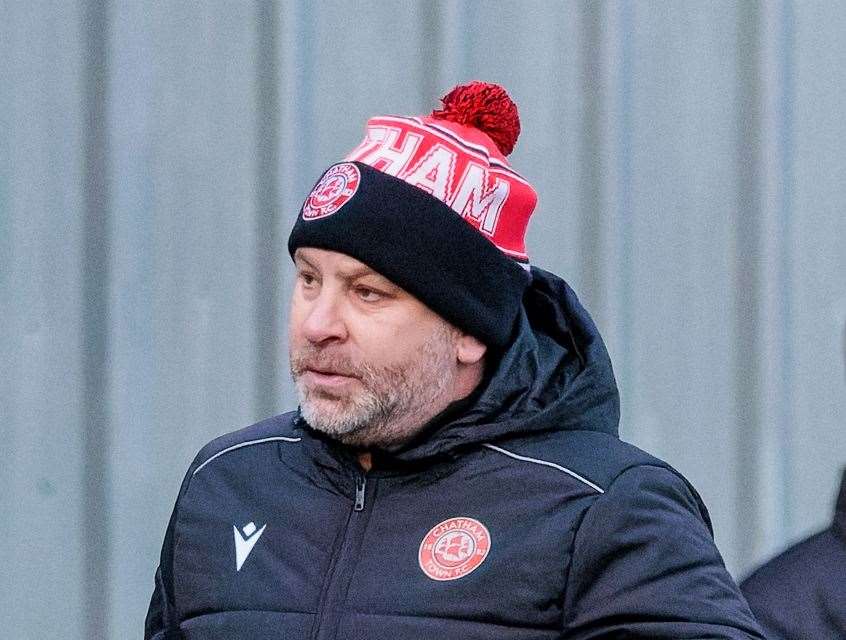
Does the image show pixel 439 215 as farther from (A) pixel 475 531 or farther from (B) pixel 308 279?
(A) pixel 475 531

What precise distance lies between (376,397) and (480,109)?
51cm

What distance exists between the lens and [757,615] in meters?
2.04

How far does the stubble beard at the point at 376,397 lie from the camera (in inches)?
83.7

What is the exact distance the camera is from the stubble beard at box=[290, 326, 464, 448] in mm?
2125

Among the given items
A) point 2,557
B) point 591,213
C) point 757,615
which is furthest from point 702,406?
point 2,557

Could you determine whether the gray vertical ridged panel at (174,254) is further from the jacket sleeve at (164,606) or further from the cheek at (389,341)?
the cheek at (389,341)

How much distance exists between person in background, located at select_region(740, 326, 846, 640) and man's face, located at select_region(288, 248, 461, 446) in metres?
0.54

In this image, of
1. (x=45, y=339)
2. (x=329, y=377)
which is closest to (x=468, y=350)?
(x=329, y=377)

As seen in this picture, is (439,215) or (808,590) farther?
(439,215)

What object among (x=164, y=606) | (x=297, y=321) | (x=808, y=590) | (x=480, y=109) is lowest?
(x=164, y=606)

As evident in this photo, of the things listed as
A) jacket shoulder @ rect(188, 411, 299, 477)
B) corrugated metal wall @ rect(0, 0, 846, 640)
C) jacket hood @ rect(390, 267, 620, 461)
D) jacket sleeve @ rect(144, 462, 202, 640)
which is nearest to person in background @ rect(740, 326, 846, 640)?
jacket hood @ rect(390, 267, 620, 461)

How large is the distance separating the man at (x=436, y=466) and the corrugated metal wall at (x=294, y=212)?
0.77m

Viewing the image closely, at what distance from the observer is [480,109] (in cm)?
231

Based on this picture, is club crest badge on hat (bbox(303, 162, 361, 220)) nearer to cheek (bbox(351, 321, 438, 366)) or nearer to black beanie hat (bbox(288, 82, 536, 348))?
black beanie hat (bbox(288, 82, 536, 348))
